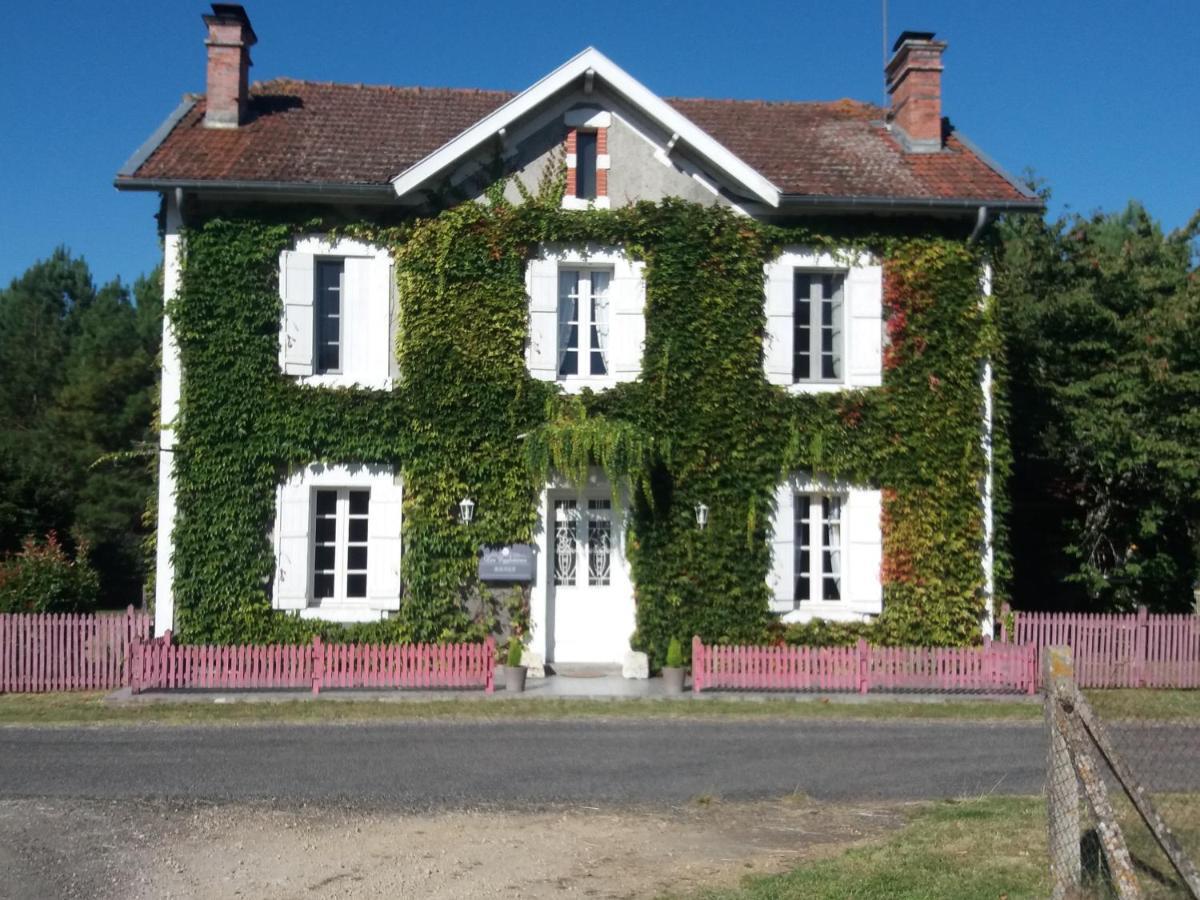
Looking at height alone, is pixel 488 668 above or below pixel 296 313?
below

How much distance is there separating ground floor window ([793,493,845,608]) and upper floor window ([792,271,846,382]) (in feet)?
5.70

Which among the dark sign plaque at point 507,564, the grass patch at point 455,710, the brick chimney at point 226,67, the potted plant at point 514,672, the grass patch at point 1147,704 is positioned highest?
the brick chimney at point 226,67

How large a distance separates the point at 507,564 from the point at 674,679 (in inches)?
107

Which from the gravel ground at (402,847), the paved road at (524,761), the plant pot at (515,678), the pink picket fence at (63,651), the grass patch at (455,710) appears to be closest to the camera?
the gravel ground at (402,847)

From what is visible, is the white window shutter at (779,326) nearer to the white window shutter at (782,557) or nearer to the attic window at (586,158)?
the white window shutter at (782,557)

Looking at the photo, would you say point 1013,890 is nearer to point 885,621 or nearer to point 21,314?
point 885,621

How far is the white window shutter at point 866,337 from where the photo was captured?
17391 millimetres

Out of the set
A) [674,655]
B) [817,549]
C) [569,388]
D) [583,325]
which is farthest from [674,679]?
[583,325]

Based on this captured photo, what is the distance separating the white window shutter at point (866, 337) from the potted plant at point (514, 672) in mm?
5842

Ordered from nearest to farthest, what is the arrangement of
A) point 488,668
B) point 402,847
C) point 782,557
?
point 402,847 → point 488,668 → point 782,557

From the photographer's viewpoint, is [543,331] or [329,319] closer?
[543,331]

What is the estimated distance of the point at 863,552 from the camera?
56.7ft

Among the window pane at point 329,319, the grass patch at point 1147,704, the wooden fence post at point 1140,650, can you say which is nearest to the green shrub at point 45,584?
the window pane at point 329,319

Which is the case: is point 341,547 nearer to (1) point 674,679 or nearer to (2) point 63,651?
(2) point 63,651
